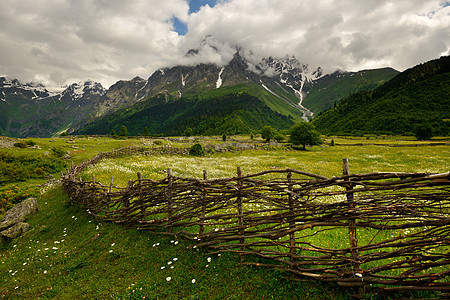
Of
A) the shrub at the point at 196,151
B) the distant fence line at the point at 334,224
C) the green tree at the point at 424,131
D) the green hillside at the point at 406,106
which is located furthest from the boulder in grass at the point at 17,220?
the green hillside at the point at 406,106

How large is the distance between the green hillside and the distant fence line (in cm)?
15618

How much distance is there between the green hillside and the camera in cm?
13012

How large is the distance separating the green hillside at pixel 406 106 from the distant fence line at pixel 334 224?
15618cm

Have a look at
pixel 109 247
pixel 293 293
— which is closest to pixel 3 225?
pixel 109 247

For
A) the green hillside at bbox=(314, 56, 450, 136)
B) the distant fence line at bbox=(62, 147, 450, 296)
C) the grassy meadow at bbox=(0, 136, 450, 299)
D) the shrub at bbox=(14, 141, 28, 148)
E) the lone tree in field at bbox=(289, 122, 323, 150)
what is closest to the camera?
the distant fence line at bbox=(62, 147, 450, 296)

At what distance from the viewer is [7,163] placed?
26297 millimetres

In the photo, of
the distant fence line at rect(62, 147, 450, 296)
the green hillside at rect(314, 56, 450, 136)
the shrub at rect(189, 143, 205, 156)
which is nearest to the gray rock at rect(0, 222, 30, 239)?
the distant fence line at rect(62, 147, 450, 296)

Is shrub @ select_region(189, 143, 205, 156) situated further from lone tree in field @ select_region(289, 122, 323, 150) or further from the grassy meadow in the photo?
lone tree in field @ select_region(289, 122, 323, 150)

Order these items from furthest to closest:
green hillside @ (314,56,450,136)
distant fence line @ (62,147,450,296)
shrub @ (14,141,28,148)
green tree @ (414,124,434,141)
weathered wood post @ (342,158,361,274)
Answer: green hillside @ (314,56,450,136) < green tree @ (414,124,434,141) < shrub @ (14,141,28,148) < weathered wood post @ (342,158,361,274) < distant fence line @ (62,147,450,296)

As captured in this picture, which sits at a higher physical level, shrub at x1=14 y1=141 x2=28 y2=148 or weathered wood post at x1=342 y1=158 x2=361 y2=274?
shrub at x1=14 y1=141 x2=28 y2=148

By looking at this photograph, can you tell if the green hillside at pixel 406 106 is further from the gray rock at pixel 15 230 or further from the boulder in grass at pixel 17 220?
the boulder in grass at pixel 17 220

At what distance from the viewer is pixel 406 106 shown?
148 m

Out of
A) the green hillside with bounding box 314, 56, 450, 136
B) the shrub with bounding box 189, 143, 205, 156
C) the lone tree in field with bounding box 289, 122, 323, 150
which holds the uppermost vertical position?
the green hillside with bounding box 314, 56, 450, 136

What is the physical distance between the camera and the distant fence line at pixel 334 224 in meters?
4.53
